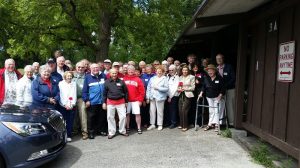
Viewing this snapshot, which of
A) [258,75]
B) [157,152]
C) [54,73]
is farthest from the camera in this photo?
[54,73]

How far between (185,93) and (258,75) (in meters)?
2.28

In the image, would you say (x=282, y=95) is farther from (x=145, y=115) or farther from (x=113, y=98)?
(x=145, y=115)

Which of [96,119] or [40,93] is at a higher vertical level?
[40,93]

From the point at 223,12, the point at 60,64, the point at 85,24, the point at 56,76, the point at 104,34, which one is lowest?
the point at 56,76

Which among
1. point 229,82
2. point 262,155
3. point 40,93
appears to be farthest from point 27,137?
point 229,82

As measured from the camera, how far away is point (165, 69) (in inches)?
381

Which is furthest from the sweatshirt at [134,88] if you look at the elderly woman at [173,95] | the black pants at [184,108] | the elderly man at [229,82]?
the elderly man at [229,82]

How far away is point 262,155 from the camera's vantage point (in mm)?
6520

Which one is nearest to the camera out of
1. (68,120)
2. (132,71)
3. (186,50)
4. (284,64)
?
(284,64)

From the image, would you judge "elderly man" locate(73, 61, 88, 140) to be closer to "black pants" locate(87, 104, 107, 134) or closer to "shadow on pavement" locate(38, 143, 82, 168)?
"black pants" locate(87, 104, 107, 134)

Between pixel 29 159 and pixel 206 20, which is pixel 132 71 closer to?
pixel 206 20

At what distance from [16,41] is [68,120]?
12.6 metres

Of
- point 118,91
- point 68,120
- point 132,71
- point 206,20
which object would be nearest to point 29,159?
point 68,120

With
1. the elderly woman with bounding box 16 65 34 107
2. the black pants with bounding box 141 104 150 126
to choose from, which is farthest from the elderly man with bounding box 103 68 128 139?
the elderly woman with bounding box 16 65 34 107
